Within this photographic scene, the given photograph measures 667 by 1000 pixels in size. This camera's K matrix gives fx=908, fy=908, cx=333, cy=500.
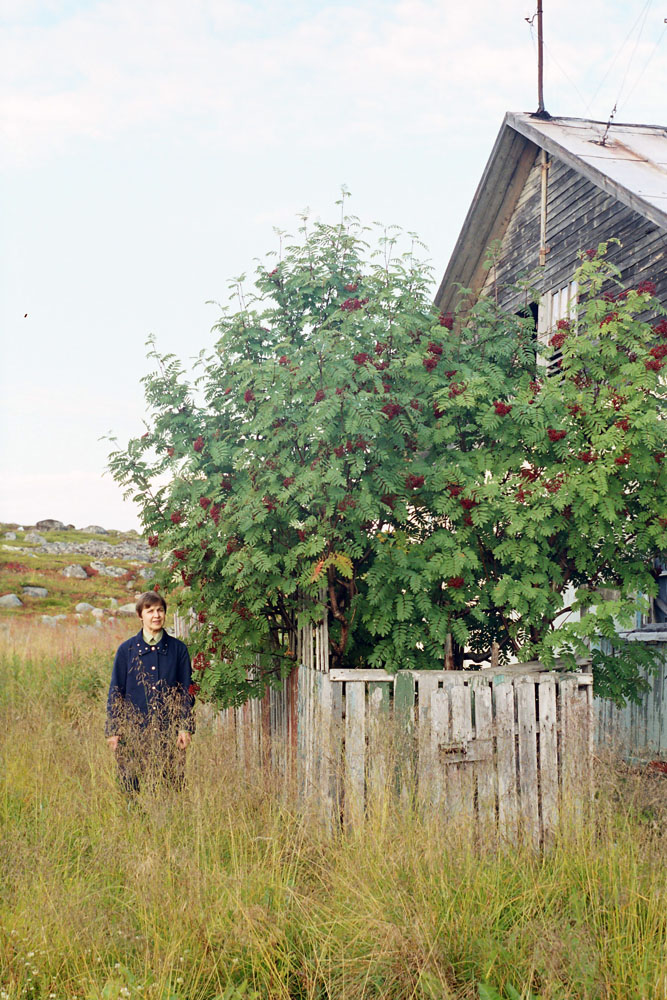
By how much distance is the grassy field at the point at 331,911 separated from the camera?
3.55 meters

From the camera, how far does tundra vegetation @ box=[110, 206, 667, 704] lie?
5570 millimetres

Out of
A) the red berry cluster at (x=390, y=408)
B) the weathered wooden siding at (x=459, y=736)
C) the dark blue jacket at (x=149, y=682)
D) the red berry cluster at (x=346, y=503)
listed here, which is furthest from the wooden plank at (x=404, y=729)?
the red berry cluster at (x=390, y=408)

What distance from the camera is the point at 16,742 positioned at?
7797mm

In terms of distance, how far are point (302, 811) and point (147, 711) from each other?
56.5 inches

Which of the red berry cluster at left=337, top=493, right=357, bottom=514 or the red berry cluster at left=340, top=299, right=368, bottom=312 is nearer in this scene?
the red berry cluster at left=337, top=493, right=357, bottom=514

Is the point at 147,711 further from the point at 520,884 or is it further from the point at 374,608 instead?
the point at 520,884

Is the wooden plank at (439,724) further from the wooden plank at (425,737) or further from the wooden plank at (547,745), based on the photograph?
the wooden plank at (547,745)

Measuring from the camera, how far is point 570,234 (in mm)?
11914

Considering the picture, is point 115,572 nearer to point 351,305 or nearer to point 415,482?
point 351,305

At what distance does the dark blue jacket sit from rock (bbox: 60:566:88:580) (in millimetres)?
38516

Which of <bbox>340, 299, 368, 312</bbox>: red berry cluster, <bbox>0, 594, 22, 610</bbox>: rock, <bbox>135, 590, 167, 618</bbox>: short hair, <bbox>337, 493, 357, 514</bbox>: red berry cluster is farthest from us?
<bbox>0, 594, 22, 610</bbox>: rock

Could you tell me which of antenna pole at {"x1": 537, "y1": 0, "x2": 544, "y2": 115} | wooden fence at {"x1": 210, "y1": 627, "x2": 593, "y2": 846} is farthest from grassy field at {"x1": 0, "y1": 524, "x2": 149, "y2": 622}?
wooden fence at {"x1": 210, "y1": 627, "x2": 593, "y2": 846}

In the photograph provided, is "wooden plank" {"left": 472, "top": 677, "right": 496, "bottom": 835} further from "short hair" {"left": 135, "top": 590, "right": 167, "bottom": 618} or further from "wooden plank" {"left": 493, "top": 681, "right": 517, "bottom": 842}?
"short hair" {"left": 135, "top": 590, "right": 167, "bottom": 618}

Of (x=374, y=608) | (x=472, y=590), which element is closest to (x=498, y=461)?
(x=472, y=590)
